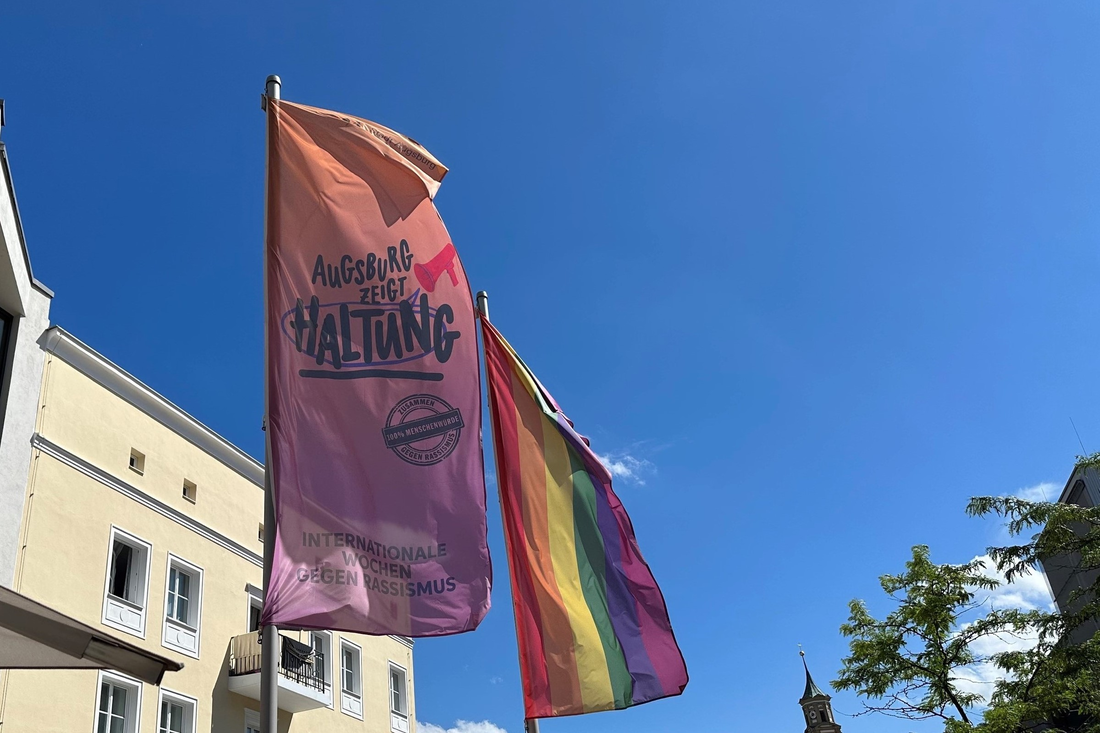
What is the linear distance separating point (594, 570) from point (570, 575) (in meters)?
0.39

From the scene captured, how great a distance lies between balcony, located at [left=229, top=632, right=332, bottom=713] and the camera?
2214 cm

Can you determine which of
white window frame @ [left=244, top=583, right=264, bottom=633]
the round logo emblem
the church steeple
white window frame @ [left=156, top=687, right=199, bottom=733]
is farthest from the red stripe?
the church steeple

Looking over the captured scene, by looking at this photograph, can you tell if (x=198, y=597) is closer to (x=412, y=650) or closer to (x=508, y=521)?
(x=412, y=650)

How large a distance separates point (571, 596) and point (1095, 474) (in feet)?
173

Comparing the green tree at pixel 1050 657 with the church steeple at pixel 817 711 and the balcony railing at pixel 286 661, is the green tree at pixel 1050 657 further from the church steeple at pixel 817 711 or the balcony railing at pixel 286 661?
the church steeple at pixel 817 711

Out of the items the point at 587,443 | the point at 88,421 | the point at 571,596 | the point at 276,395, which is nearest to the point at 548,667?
the point at 571,596

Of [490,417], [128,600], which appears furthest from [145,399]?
[490,417]

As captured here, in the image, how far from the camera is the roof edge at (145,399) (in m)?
20.3

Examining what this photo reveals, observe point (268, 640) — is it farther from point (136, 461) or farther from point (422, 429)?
point (136, 461)

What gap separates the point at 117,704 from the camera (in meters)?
19.1

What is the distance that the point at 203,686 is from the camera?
21.3 meters

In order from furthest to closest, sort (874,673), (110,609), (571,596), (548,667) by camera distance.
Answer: (874,673) → (110,609) → (571,596) → (548,667)

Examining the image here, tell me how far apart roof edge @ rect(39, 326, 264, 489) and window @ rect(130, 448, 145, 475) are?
3.40 feet

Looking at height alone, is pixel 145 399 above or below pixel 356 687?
above
